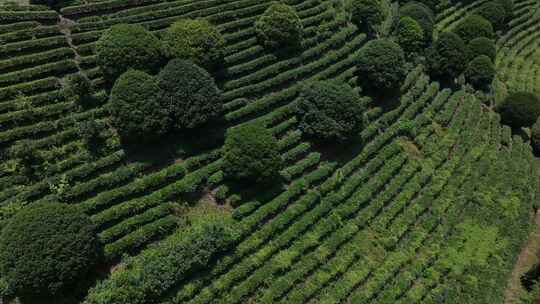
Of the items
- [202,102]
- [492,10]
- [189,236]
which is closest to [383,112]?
[202,102]

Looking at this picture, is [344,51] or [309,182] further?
[344,51]

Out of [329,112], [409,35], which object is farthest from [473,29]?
[329,112]

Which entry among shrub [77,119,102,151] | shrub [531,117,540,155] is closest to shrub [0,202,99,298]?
shrub [77,119,102,151]

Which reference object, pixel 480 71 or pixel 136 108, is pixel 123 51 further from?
pixel 480 71

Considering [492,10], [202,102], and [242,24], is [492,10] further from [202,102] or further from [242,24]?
[202,102]

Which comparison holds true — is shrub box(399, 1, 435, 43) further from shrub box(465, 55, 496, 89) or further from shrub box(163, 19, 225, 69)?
shrub box(163, 19, 225, 69)

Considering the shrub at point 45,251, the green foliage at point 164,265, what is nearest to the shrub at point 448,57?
the green foliage at point 164,265
